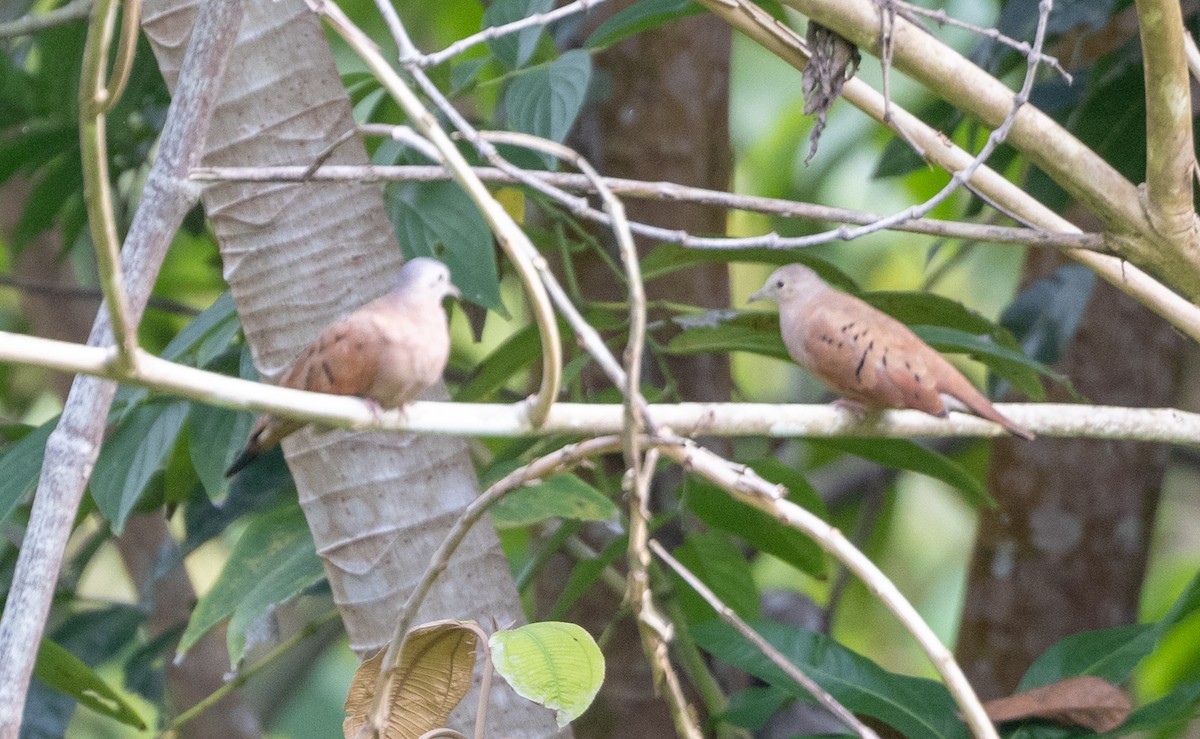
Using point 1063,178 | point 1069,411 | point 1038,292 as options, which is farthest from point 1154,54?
point 1038,292

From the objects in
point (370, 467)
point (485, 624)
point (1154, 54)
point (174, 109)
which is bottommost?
point (485, 624)

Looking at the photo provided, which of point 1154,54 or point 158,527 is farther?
point 158,527

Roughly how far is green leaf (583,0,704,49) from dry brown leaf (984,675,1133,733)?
137 centimetres

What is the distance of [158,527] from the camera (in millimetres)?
4141

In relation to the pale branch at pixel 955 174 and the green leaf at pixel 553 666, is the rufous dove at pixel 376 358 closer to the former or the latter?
the green leaf at pixel 553 666

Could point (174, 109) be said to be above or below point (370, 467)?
above

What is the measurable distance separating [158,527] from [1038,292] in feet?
9.59

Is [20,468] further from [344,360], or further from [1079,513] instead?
[1079,513]

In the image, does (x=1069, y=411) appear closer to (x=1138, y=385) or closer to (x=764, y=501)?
Answer: (x=764, y=501)

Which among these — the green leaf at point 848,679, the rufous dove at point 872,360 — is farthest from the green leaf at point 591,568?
the rufous dove at point 872,360

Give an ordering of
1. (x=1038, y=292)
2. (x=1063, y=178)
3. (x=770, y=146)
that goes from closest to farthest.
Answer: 1. (x=1063, y=178)
2. (x=1038, y=292)
3. (x=770, y=146)

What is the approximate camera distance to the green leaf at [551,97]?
6.97 ft

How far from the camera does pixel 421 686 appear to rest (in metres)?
1.54

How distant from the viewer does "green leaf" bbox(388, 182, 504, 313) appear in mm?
2197
